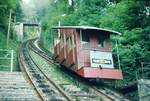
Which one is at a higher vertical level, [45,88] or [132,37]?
[132,37]

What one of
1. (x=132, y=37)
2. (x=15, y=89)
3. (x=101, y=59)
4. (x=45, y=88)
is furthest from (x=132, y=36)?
(x=15, y=89)

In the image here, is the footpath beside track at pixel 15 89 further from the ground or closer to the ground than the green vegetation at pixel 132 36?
closer to the ground

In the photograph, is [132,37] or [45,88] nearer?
[45,88]

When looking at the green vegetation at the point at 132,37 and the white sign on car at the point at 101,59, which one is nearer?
the green vegetation at the point at 132,37

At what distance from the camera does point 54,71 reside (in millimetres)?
23750

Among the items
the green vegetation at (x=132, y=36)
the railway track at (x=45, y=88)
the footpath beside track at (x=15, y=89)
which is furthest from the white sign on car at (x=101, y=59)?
the footpath beside track at (x=15, y=89)

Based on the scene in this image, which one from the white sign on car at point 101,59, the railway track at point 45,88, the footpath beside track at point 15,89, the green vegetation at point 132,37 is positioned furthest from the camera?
the white sign on car at point 101,59

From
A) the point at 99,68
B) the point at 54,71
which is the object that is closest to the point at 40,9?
→ the point at 54,71

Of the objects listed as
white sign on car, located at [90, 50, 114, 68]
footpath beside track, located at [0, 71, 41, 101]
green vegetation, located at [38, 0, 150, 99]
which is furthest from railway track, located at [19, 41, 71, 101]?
green vegetation, located at [38, 0, 150, 99]

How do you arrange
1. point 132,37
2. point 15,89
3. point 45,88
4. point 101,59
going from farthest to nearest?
point 132,37
point 101,59
point 45,88
point 15,89

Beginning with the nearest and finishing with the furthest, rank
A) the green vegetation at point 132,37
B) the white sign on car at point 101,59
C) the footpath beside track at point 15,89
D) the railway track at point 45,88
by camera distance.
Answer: the footpath beside track at point 15,89, the railway track at point 45,88, the green vegetation at point 132,37, the white sign on car at point 101,59

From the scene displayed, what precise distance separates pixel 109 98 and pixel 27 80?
15.5 ft

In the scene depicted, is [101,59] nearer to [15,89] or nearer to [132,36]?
[132,36]

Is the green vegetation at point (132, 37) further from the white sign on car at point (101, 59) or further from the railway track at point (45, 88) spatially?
the railway track at point (45, 88)
